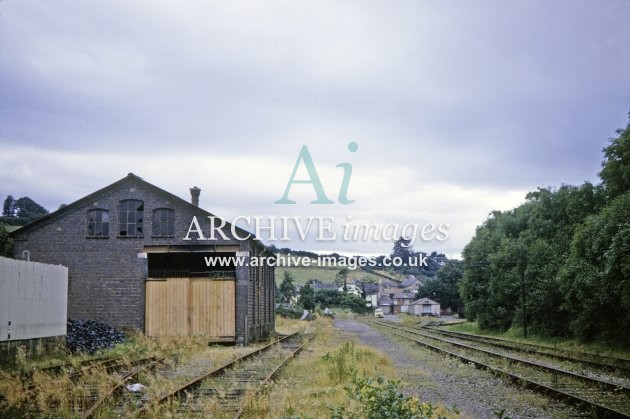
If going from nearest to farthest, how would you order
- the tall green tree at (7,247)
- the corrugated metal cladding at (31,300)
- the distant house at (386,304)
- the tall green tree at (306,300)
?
the corrugated metal cladding at (31,300) → the tall green tree at (7,247) → the tall green tree at (306,300) → the distant house at (386,304)

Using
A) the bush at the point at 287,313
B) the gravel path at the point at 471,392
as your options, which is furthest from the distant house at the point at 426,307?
the gravel path at the point at 471,392

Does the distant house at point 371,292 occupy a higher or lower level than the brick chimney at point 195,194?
lower

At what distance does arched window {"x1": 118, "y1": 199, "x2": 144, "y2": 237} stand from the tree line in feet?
53.9

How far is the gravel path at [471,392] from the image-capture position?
9.43 m

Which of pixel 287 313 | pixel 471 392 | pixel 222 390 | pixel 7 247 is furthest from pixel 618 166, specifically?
pixel 287 313

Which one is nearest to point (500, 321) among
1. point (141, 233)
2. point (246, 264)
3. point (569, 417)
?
point (246, 264)

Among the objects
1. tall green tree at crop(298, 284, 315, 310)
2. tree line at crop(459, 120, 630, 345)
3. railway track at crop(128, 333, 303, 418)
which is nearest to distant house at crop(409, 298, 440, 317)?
tall green tree at crop(298, 284, 315, 310)

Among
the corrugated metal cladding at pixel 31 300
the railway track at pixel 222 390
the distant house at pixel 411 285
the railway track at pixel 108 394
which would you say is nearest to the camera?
the railway track at pixel 108 394

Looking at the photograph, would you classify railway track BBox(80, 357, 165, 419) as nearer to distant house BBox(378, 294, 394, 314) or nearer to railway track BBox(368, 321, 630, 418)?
railway track BBox(368, 321, 630, 418)

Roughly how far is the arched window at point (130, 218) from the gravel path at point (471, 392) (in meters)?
12.3

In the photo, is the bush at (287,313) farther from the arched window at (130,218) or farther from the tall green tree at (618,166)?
the tall green tree at (618,166)

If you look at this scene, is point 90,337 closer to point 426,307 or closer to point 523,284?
point 523,284

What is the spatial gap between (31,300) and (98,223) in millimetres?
9204

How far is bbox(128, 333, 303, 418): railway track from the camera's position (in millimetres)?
8469
